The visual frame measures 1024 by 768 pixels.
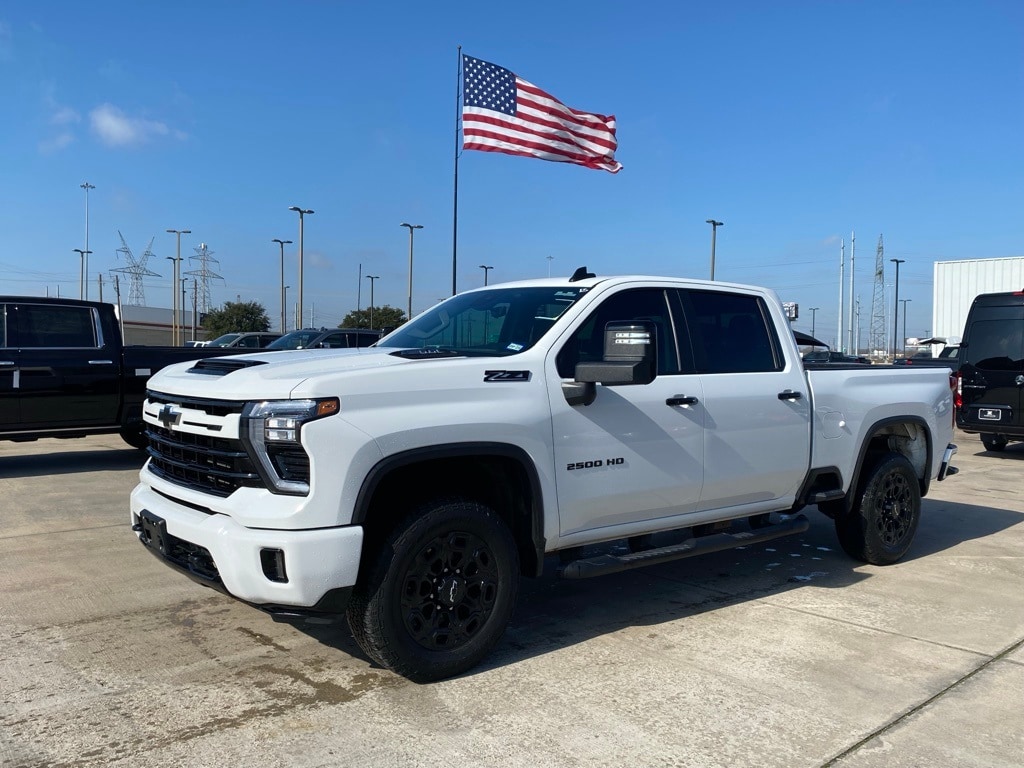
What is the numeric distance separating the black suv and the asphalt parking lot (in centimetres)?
666

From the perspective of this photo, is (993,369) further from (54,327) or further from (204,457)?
(54,327)

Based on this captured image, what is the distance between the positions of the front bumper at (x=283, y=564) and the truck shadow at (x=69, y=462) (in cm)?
725

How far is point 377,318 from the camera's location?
65.1m

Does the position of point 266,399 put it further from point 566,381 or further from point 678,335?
point 678,335

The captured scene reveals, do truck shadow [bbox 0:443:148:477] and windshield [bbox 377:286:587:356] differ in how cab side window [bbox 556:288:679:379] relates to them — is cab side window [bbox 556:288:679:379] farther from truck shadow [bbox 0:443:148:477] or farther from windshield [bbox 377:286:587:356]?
truck shadow [bbox 0:443:148:477]

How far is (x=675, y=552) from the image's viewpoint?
189 inches

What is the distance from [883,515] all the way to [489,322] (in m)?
3.34

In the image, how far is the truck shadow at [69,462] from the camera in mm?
9961

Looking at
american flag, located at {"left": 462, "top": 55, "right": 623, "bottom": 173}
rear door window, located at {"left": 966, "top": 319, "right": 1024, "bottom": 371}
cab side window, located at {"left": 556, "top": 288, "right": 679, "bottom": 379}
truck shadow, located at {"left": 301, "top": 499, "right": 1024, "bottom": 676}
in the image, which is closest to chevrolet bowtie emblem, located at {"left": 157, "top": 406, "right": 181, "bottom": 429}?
truck shadow, located at {"left": 301, "top": 499, "right": 1024, "bottom": 676}

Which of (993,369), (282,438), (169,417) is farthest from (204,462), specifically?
(993,369)

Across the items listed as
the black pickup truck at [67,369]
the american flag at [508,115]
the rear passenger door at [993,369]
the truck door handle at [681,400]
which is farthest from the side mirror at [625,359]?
the american flag at [508,115]

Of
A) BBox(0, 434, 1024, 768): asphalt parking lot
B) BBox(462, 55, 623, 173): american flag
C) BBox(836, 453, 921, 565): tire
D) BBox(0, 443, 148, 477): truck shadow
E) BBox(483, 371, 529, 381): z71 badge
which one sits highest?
BBox(462, 55, 623, 173): american flag

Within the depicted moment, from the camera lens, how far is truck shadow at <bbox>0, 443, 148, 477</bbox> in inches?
392

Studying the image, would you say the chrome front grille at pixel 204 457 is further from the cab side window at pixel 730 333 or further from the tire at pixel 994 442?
the tire at pixel 994 442
